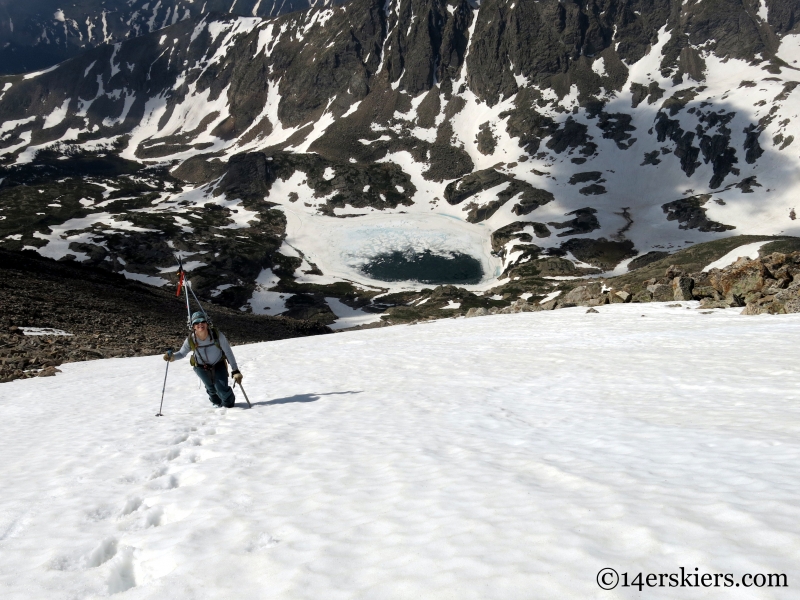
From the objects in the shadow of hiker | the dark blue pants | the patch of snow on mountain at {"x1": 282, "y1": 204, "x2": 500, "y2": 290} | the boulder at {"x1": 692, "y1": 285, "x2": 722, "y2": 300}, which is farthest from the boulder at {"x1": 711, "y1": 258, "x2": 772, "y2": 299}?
the patch of snow on mountain at {"x1": 282, "y1": 204, "x2": 500, "y2": 290}

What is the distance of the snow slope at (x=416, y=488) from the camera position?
4.15m

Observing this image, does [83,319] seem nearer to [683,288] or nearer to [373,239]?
[683,288]

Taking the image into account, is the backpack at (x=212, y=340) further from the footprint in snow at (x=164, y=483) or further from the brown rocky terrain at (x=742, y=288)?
the brown rocky terrain at (x=742, y=288)

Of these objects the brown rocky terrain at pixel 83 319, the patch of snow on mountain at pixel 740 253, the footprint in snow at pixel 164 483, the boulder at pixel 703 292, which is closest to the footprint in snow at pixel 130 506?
the footprint in snow at pixel 164 483

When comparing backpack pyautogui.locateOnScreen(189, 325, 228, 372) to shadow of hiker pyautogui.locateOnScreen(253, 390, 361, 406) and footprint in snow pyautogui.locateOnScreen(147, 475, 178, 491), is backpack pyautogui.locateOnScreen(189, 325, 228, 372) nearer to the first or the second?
shadow of hiker pyautogui.locateOnScreen(253, 390, 361, 406)

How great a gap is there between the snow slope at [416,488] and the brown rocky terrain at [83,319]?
12.8 meters

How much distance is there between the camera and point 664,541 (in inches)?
167

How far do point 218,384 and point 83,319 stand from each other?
2812 cm

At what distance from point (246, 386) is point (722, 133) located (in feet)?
680

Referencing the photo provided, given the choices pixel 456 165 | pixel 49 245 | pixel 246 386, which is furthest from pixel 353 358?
pixel 456 165

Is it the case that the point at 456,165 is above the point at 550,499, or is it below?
above

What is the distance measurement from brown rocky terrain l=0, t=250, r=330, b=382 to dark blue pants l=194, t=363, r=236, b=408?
13152 mm

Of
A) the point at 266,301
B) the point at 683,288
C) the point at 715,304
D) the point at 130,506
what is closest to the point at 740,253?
the point at 683,288

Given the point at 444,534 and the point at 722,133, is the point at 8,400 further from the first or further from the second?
the point at 722,133
